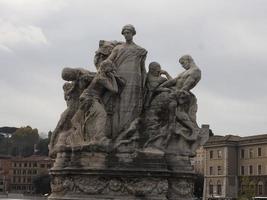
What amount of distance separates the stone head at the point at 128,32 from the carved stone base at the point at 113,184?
3.89 metres

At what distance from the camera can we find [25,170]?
144 metres

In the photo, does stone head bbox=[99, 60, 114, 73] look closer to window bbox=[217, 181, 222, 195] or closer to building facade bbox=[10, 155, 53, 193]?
window bbox=[217, 181, 222, 195]

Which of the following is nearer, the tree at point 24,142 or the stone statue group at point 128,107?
the stone statue group at point 128,107

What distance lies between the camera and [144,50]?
17.7 metres

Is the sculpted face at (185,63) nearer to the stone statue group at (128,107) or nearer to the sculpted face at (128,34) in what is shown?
the stone statue group at (128,107)

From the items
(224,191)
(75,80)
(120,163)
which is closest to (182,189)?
(120,163)

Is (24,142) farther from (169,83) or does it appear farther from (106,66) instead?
(106,66)

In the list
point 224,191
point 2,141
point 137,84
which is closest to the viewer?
point 137,84

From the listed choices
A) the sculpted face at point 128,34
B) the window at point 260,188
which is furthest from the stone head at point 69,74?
the window at point 260,188

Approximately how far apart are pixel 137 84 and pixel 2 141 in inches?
6530

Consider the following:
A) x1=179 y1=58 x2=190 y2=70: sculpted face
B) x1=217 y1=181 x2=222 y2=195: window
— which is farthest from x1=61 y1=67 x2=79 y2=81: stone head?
x1=217 y1=181 x2=222 y2=195: window

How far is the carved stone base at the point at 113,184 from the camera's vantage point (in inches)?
635

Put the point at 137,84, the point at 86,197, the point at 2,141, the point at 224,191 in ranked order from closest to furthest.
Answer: the point at 86,197, the point at 137,84, the point at 224,191, the point at 2,141

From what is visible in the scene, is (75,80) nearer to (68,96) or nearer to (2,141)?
(68,96)
